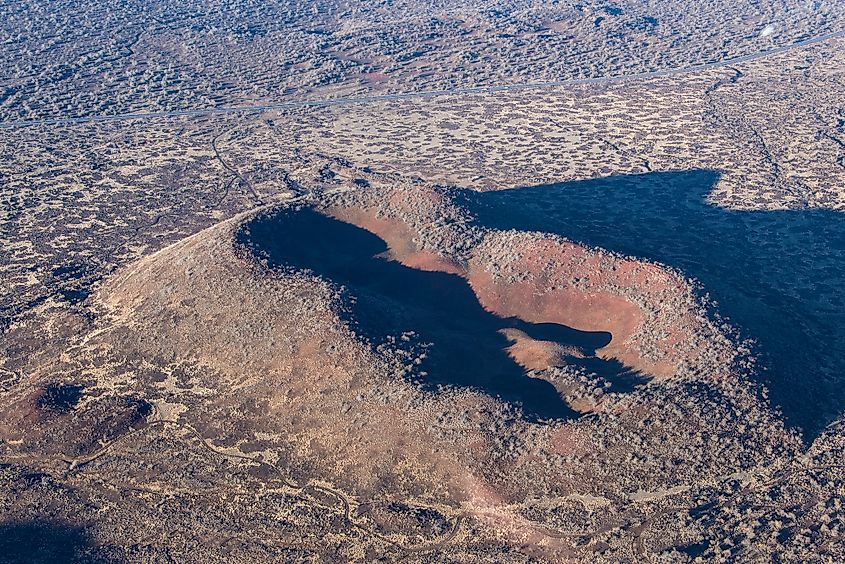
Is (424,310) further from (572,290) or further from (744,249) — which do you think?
(744,249)

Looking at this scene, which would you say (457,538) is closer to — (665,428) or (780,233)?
(665,428)

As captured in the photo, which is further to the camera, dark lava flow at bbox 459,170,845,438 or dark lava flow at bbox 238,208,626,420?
dark lava flow at bbox 459,170,845,438

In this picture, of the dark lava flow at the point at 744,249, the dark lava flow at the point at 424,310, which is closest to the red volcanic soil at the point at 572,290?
the dark lava flow at the point at 424,310

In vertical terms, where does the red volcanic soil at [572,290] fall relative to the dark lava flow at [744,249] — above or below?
above

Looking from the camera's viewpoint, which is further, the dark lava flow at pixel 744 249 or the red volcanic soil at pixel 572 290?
the dark lava flow at pixel 744 249

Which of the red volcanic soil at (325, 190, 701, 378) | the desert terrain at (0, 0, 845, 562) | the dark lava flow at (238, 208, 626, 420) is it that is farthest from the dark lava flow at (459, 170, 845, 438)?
the dark lava flow at (238, 208, 626, 420)

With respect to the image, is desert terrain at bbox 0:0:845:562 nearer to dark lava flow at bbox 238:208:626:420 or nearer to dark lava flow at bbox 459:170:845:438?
dark lava flow at bbox 238:208:626:420

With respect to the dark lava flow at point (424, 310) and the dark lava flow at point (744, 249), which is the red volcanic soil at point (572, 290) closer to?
the dark lava flow at point (424, 310)
